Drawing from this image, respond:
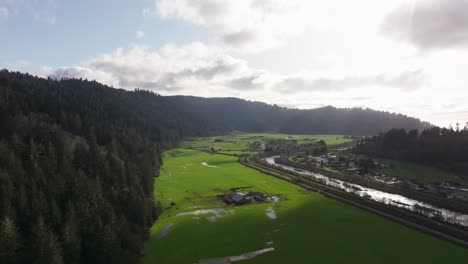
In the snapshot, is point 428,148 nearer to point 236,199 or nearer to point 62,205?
point 236,199

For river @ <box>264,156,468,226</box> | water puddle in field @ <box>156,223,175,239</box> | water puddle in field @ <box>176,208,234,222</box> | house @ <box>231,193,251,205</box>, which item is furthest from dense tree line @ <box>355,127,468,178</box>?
water puddle in field @ <box>156,223,175,239</box>

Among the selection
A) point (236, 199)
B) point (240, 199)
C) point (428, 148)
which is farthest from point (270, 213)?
point (428, 148)

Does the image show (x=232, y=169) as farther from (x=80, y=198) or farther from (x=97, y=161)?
(x=80, y=198)

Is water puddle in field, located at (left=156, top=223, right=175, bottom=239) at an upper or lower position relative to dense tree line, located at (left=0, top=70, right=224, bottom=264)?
lower

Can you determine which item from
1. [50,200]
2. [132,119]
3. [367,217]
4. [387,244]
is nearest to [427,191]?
[367,217]

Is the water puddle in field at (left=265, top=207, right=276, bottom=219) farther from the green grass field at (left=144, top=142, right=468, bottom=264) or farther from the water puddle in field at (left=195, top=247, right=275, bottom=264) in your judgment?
the water puddle in field at (left=195, top=247, right=275, bottom=264)

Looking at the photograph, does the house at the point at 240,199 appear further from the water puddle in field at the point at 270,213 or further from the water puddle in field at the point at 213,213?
the water puddle in field at the point at 270,213

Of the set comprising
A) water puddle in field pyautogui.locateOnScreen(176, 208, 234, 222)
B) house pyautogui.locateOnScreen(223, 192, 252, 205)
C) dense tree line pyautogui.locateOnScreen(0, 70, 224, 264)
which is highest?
dense tree line pyautogui.locateOnScreen(0, 70, 224, 264)

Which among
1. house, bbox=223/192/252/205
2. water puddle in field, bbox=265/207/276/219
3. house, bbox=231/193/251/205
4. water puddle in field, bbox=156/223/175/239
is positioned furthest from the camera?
house, bbox=223/192/252/205
